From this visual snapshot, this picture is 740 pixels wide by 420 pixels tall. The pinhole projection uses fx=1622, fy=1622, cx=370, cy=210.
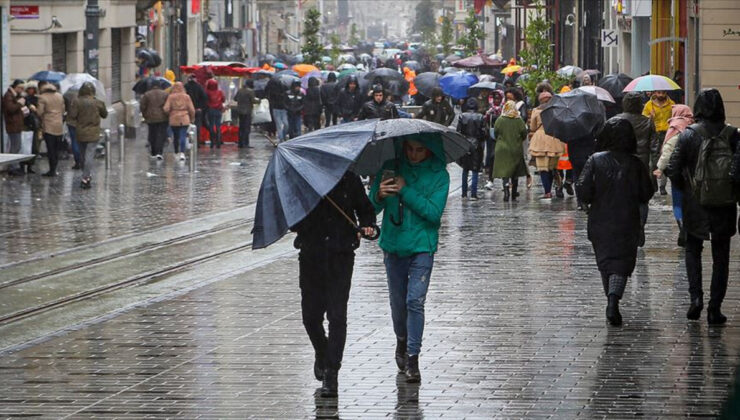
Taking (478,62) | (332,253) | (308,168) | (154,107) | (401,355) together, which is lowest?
(401,355)

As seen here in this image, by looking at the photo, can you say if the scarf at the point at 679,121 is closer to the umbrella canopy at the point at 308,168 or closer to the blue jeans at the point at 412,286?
the blue jeans at the point at 412,286

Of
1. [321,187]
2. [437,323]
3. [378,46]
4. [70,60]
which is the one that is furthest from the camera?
[378,46]

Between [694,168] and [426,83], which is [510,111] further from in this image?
[426,83]

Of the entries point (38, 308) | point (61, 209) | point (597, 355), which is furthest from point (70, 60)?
point (597, 355)

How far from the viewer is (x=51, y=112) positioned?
89.5 ft

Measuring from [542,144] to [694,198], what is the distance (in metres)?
10.5

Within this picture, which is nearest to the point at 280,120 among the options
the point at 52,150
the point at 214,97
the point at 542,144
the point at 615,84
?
the point at 214,97

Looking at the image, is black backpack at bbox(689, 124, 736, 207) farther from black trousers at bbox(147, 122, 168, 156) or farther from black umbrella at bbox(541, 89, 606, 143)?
black trousers at bbox(147, 122, 168, 156)

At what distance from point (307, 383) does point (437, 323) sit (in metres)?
2.37

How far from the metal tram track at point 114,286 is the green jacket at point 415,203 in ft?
13.6

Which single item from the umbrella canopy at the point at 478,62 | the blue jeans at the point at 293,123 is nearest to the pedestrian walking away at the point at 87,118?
the blue jeans at the point at 293,123

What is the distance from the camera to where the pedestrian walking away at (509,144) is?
72.7 ft

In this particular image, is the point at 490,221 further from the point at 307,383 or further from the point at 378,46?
the point at 378,46

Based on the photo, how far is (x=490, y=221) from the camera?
1986cm
